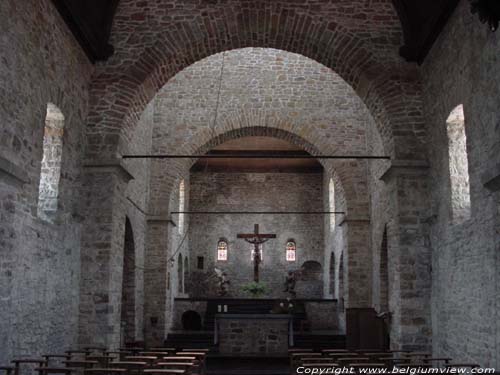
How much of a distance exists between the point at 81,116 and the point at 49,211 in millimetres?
2137

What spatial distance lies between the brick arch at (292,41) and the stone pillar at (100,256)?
52cm

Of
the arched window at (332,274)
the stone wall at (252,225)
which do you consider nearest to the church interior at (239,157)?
the arched window at (332,274)

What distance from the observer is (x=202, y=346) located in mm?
17875

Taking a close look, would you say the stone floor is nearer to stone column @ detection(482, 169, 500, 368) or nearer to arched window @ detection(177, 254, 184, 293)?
stone column @ detection(482, 169, 500, 368)

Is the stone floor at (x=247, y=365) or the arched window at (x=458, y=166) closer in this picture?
the arched window at (x=458, y=166)

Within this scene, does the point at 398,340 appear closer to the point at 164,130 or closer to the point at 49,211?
the point at 49,211

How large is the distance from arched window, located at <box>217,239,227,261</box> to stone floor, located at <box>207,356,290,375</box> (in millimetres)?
10711

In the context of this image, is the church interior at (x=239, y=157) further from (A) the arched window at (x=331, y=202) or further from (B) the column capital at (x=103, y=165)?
(A) the arched window at (x=331, y=202)

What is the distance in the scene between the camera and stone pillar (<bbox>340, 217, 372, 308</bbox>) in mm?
17547

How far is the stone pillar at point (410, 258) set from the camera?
10.5m

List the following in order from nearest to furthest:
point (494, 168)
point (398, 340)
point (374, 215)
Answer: point (494, 168), point (398, 340), point (374, 215)

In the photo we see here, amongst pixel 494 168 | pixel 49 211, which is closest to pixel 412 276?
pixel 494 168

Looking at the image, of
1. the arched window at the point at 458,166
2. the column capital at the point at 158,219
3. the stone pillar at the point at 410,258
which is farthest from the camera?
the column capital at the point at 158,219

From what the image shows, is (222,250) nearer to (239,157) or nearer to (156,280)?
(156,280)
